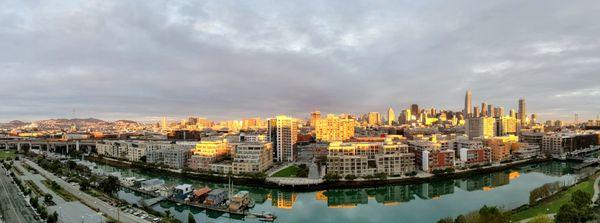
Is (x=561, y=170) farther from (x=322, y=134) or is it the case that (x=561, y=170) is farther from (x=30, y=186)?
(x=30, y=186)

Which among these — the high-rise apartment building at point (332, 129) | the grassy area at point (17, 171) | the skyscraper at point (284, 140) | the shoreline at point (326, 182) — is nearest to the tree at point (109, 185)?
the shoreline at point (326, 182)

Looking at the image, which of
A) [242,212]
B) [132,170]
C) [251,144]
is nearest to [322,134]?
[251,144]

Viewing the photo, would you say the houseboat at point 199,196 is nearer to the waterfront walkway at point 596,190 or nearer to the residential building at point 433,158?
the residential building at point 433,158

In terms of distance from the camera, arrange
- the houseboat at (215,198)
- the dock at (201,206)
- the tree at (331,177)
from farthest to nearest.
Answer: the tree at (331,177), the houseboat at (215,198), the dock at (201,206)

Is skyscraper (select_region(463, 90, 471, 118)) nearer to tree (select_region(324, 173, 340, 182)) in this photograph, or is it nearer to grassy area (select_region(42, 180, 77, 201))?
tree (select_region(324, 173, 340, 182))

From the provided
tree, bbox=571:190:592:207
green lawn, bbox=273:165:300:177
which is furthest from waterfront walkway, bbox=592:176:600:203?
green lawn, bbox=273:165:300:177
